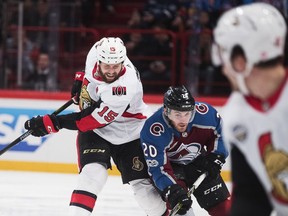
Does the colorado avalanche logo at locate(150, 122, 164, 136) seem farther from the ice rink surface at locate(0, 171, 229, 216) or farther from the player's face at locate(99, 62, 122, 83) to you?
the ice rink surface at locate(0, 171, 229, 216)

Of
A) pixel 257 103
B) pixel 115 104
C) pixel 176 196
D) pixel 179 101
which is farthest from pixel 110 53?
pixel 257 103

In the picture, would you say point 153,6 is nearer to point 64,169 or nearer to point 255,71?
point 64,169

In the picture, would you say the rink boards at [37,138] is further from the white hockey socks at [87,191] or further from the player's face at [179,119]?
the player's face at [179,119]

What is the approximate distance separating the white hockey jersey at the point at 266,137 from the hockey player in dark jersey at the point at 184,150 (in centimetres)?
181

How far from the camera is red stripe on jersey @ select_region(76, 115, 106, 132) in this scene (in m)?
3.99

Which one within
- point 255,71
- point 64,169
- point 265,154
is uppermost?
point 255,71

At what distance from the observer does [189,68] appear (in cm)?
668

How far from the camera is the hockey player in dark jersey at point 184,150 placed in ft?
12.2

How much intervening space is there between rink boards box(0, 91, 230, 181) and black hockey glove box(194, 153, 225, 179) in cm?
216

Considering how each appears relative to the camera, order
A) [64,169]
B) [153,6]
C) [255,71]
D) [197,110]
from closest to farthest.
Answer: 1. [255,71]
2. [197,110]
3. [64,169]
4. [153,6]

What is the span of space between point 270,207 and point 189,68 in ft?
15.8

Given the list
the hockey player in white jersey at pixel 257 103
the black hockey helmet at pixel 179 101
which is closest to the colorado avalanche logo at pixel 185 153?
the black hockey helmet at pixel 179 101

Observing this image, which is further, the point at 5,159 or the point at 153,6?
the point at 153,6

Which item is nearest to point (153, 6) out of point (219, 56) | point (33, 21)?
point (33, 21)
